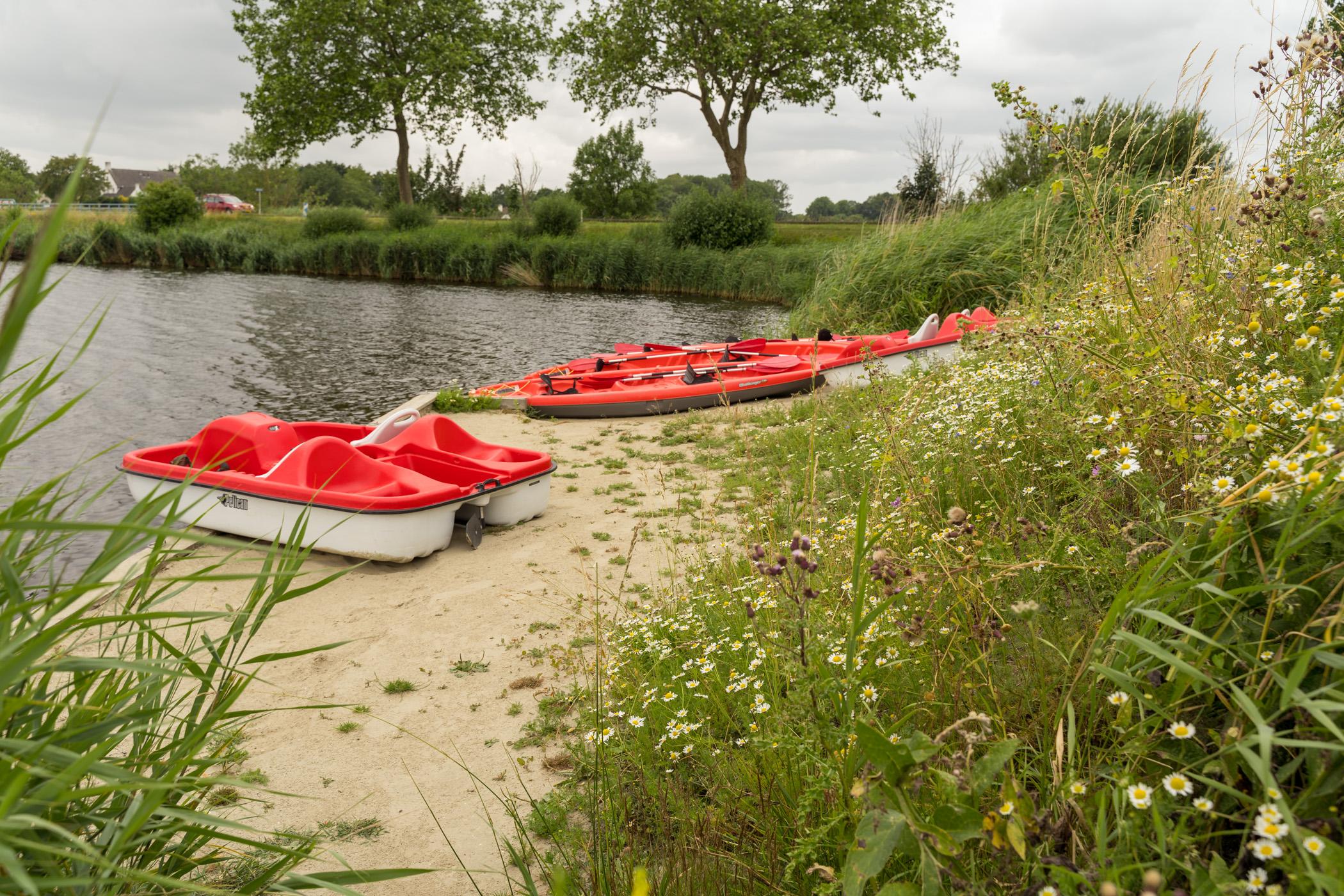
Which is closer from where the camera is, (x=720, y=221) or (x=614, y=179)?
(x=720, y=221)

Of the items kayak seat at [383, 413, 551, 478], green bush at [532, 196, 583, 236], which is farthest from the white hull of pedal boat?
green bush at [532, 196, 583, 236]

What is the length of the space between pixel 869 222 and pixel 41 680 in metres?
18.3

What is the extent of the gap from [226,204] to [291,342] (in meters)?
52.1

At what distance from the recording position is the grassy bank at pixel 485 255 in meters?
26.1

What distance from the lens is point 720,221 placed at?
2878cm

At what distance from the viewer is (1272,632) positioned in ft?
5.06

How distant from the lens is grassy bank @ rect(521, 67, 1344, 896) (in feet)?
4.60

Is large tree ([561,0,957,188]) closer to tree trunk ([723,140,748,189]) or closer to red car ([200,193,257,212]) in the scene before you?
tree trunk ([723,140,748,189])

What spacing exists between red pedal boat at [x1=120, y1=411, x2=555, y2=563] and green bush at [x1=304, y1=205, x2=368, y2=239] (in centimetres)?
3131

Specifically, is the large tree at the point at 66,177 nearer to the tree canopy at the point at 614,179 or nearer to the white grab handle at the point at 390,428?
the white grab handle at the point at 390,428

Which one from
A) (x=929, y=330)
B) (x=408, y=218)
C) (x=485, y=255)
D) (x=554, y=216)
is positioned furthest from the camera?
(x=408, y=218)

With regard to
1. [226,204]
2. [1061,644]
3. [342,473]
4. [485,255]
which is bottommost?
[342,473]

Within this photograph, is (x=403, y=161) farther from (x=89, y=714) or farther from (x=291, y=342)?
(x=89, y=714)

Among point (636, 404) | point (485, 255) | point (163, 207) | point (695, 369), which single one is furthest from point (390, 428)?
point (163, 207)
